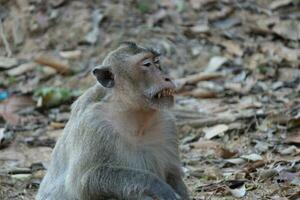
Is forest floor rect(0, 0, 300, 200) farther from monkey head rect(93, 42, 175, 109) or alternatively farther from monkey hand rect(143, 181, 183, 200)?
monkey head rect(93, 42, 175, 109)

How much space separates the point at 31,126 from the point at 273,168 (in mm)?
3758

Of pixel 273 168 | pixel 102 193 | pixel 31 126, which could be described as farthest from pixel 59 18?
pixel 102 193

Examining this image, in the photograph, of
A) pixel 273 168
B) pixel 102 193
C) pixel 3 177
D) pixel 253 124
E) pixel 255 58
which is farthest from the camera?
pixel 255 58

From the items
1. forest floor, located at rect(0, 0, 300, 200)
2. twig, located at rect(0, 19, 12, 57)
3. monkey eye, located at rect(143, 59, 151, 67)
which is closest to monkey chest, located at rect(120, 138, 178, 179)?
monkey eye, located at rect(143, 59, 151, 67)

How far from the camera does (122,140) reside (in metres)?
6.50

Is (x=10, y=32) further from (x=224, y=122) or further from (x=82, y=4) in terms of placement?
(x=224, y=122)

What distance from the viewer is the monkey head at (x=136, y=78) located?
249 inches

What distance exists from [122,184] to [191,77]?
17.3 feet

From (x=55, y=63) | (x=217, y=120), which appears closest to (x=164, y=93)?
(x=217, y=120)

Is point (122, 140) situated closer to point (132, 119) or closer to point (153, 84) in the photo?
point (132, 119)

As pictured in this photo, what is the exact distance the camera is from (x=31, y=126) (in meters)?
10.3

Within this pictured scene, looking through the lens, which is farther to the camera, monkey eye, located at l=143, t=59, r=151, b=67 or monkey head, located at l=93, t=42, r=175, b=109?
monkey eye, located at l=143, t=59, r=151, b=67

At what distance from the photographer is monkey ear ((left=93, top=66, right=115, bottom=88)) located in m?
6.54

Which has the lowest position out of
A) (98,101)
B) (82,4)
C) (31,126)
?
(31,126)
